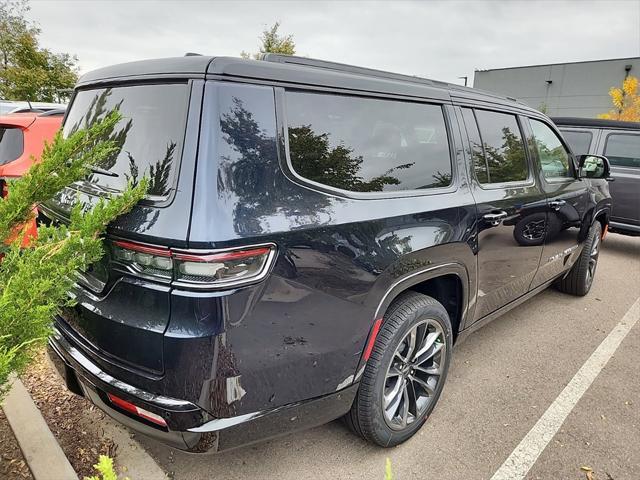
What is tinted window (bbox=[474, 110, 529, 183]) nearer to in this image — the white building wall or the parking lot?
the parking lot

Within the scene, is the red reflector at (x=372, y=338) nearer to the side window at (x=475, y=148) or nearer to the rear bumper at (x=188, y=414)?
the rear bumper at (x=188, y=414)

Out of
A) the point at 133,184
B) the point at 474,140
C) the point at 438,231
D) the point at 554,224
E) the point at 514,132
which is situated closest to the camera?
the point at 133,184

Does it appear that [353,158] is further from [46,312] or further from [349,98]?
[46,312]

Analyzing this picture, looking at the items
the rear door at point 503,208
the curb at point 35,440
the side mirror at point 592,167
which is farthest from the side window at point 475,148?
the curb at point 35,440

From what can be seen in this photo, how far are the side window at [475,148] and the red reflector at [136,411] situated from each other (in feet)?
7.07

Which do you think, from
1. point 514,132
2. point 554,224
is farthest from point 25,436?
point 554,224

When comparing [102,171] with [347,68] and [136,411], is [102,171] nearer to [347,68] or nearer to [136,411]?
[136,411]

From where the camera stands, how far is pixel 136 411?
172cm

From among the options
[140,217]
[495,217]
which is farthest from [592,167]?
[140,217]

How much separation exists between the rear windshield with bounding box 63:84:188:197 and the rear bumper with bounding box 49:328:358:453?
752 millimetres

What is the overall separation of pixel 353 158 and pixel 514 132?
181cm

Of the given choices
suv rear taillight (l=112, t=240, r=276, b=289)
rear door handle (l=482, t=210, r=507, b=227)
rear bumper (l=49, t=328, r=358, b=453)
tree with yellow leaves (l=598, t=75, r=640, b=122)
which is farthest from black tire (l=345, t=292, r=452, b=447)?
tree with yellow leaves (l=598, t=75, r=640, b=122)

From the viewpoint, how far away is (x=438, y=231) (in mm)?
2301

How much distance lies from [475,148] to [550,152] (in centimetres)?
142
